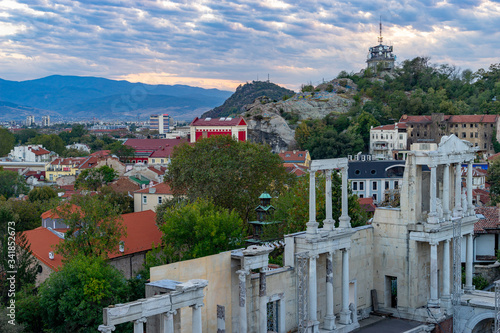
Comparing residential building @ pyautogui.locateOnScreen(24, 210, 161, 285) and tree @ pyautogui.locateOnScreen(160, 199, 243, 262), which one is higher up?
tree @ pyautogui.locateOnScreen(160, 199, 243, 262)

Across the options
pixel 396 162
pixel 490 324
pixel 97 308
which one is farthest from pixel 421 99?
pixel 97 308

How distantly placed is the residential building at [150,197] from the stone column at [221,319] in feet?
147

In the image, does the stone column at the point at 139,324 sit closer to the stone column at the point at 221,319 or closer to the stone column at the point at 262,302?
the stone column at the point at 221,319

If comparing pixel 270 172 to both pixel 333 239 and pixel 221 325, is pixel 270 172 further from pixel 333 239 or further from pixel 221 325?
pixel 221 325

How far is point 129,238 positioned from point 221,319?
75.7 feet

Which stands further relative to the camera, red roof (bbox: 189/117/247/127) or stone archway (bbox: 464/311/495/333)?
red roof (bbox: 189/117/247/127)

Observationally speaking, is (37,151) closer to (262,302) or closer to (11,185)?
(11,185)

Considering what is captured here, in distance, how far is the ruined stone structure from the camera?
1046 inches

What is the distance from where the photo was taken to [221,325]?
82.7 ft

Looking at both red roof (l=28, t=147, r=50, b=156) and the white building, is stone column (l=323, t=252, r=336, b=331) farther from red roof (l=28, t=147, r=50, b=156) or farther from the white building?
red roof (l=28, t=147, r=50, b=156)

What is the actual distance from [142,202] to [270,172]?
23.7m

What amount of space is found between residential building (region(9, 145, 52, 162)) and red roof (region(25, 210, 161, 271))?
297ft

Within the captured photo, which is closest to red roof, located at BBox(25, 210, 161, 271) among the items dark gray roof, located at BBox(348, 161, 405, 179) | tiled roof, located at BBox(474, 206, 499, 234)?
tiled roof, located at BBox(474, 206, 499, 234)

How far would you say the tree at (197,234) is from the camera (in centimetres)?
3738
